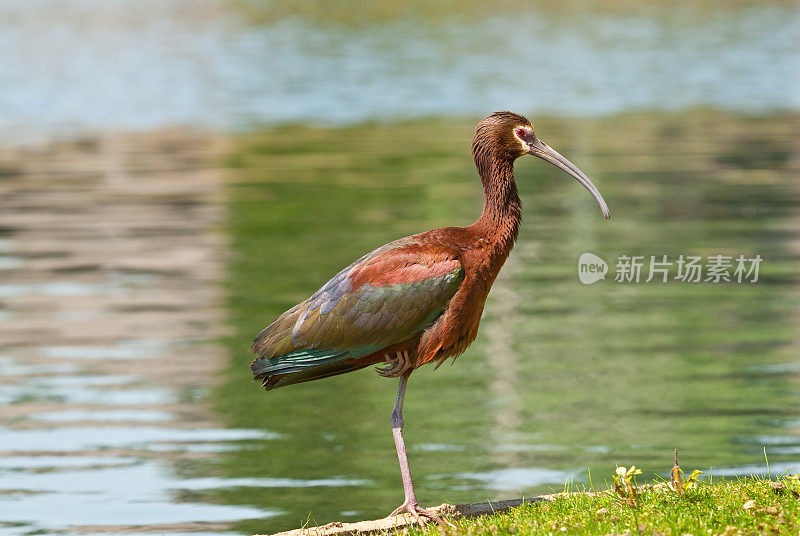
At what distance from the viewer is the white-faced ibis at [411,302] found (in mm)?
8961

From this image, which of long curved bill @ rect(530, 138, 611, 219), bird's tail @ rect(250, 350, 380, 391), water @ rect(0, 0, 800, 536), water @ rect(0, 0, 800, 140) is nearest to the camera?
bird's tail @ rect(250, 350, 380, 391)

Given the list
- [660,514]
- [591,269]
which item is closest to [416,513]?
[660,514]

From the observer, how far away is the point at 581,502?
29.7ft

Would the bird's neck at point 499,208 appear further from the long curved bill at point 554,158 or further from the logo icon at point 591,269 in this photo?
the logo icon at point 591,269

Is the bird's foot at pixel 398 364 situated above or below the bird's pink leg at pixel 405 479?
above

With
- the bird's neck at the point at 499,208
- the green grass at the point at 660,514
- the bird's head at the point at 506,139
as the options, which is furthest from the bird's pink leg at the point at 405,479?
the bird's head at the point at 506,139

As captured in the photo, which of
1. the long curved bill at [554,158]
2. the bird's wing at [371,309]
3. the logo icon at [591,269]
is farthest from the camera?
the logo icon at [591,269]

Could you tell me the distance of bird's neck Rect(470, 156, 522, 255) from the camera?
30.2ft

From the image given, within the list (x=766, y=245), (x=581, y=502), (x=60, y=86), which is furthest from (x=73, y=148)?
(x=581, y=502)

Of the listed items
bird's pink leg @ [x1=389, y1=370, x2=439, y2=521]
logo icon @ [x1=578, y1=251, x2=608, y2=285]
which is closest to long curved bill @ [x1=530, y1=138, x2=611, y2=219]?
bird's pink leg @ [x1=389, y1=370, x2=439, y2=521]

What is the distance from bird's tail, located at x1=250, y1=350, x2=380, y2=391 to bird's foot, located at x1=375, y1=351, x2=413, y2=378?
0.32ft

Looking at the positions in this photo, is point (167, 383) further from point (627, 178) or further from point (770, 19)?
point (770, 19)

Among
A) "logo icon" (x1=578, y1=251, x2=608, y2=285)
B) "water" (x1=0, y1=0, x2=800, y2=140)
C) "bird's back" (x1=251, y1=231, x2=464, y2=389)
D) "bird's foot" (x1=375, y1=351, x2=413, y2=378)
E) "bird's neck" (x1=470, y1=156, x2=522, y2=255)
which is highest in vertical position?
"water" (x1=0, y1=0, x2=800, y2=140)

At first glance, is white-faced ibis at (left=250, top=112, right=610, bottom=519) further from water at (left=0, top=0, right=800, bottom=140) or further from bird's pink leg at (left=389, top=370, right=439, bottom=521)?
water at (left=0, top=0, right=800, bottom=140)
